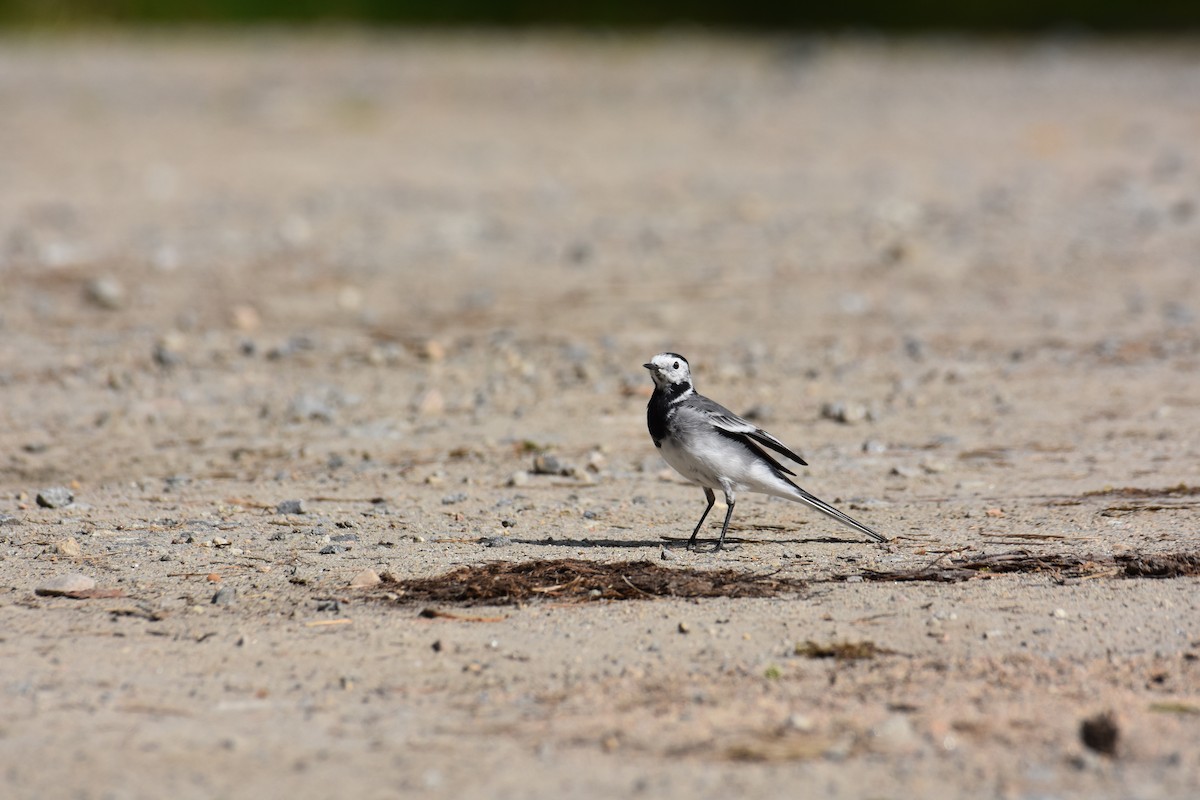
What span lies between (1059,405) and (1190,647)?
3.28m

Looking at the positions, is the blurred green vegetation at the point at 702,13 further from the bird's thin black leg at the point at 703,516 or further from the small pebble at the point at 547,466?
the bird's thin black leg at the point at 703,516

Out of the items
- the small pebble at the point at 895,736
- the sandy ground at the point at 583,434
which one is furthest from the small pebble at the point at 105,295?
the small pebble at the point at 895,736

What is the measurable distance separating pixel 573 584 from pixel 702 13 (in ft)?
79.5

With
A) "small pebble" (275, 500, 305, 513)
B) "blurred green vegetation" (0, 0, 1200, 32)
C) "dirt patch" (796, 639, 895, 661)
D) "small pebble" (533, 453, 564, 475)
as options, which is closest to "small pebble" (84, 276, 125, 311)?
"small pebble" (275, 500, 305, 513)

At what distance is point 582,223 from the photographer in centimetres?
1252

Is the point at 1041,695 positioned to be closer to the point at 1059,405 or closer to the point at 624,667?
the point at 624,667

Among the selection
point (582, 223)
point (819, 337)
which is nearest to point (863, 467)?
point (819, 337)

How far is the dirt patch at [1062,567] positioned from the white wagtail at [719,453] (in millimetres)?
435

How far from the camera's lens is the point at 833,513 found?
6.07m

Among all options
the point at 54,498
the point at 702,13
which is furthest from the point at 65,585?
the point at 702,13

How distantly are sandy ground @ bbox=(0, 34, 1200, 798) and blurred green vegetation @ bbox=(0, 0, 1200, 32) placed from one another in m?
9.02

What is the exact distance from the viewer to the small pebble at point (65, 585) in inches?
215

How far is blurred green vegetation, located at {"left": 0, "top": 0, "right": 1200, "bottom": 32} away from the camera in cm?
2641

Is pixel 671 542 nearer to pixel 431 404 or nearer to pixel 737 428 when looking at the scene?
pixel 737 428
